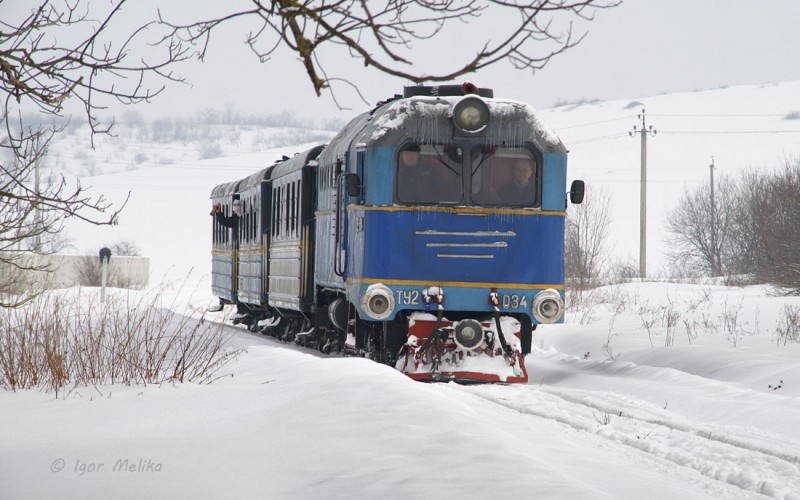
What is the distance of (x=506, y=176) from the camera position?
39.3ft

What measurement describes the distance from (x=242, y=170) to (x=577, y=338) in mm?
124243

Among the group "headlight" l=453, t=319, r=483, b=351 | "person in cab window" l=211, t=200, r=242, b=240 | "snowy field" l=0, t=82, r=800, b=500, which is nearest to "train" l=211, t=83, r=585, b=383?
"headlight" l=453, t=319, r=483, b=351

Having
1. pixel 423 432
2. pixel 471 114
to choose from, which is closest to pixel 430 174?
pixel 471 114

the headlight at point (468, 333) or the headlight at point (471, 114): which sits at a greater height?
the headlight at point (471, 114)

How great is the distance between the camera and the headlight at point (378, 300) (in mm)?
11633

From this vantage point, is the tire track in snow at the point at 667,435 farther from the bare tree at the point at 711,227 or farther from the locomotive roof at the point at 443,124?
the bare tree at the point at 711,227

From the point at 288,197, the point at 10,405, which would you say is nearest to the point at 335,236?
the point at 288,197

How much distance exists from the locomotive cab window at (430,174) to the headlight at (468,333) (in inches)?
57.5

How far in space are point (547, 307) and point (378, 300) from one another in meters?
1.96

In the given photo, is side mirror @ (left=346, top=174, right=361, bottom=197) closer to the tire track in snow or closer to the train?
the train

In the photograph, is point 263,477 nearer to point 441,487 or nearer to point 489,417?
point 441,487

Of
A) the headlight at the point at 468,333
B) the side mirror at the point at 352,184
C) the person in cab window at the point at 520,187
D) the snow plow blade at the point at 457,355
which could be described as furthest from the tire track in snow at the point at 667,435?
the side mirror at the point at 352,184

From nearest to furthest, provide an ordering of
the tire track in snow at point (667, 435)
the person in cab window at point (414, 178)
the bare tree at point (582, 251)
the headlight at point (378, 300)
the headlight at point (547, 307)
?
the tire track in snow at point (667, 435), the headlight at point (378, 300), the headlight at point (547, 307), the person in cab window at point (414, 178), the bare tree at point (582, 251)

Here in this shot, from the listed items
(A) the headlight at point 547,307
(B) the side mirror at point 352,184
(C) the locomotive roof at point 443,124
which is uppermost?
(C) the locomotive roof at point 443,124
